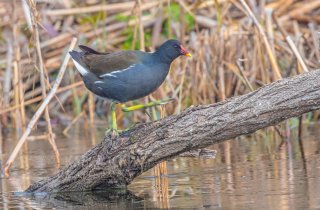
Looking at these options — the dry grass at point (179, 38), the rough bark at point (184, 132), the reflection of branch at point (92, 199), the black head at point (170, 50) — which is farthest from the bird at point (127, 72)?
the dry grass at point (179, 38)

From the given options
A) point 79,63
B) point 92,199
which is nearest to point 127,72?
point 79,63

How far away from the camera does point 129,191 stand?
19.9 ft

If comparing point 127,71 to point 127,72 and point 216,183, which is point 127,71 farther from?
point 216,183

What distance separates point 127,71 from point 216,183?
1.00 meters

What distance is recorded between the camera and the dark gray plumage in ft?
19.9

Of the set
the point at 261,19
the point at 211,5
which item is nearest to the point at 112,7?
the point at 211,5

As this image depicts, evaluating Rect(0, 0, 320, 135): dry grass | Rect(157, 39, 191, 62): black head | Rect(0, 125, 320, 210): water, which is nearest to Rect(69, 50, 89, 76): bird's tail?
Rect(157, 39, 191, 62): black head

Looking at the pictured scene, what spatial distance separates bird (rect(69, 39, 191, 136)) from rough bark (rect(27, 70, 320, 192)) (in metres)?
0.20

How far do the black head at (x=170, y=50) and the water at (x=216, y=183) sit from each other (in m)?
0.90

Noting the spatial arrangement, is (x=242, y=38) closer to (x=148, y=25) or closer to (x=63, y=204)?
(x=148, y=25)

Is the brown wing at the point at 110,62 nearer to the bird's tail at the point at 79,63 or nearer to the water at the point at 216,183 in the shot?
the bird's tail at the point at 79,63

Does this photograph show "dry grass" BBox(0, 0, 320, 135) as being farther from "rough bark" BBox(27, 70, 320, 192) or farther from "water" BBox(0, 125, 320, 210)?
"rough bark" BBox(27, 70, 320, 192)

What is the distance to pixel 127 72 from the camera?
6.12 metres

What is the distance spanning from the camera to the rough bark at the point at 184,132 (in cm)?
541
